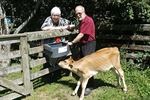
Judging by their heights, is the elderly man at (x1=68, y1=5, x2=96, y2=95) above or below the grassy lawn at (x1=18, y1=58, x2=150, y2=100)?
above

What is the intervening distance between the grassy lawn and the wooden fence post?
1.13 ft

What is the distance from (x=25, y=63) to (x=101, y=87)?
2127 millimetres

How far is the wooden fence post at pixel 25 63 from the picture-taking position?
539 centimetres

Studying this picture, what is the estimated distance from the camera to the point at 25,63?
5.52 meters

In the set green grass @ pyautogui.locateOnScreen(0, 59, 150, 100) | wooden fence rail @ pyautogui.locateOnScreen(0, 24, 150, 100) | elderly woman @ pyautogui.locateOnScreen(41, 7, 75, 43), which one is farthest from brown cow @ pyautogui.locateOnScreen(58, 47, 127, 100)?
elderly woman @ pyautogui.locateOnScreen(41, 7, 75, 43)

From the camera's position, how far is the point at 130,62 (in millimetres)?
7328

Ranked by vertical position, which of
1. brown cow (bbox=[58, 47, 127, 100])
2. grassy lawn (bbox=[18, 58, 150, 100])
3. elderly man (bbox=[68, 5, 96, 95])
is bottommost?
grassy lawn (bbox=[18, 58, 150, 100])

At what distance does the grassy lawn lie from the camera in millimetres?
5785

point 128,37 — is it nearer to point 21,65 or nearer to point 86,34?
point 86,34

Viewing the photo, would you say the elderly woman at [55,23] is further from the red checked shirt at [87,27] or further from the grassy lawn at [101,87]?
the grassy lawn at [101,87]

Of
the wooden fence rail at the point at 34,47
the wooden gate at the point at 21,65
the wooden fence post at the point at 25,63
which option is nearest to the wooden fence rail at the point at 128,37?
the wooden fence rail at the point at 34,47

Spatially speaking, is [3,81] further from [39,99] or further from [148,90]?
[148,90]

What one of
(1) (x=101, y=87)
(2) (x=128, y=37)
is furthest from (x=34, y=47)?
(2) (x=128, y=37)

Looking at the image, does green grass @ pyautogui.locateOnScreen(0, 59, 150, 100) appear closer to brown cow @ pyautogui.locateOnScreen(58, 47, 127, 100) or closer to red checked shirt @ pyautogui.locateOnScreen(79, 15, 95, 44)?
brown cow @ pyautogui.locateOnScreen(58, 47, 127, 100)
